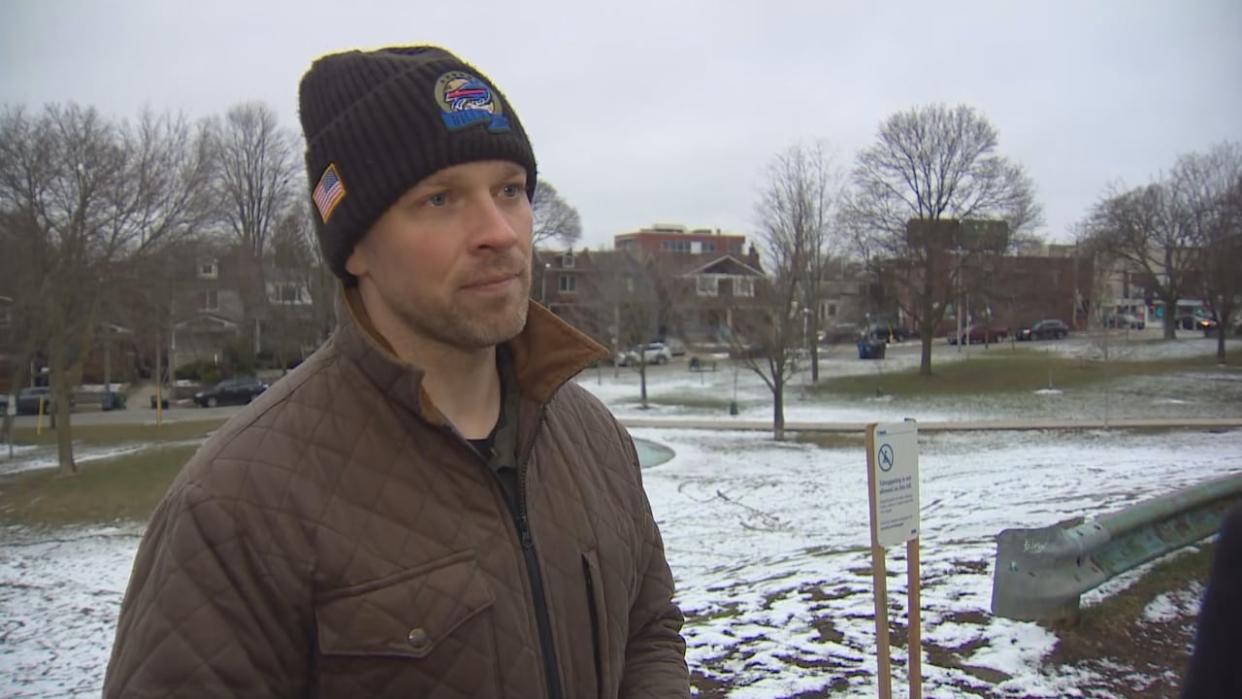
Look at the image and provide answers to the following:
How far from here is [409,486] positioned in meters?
1.76

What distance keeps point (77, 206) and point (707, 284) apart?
43.9 meters

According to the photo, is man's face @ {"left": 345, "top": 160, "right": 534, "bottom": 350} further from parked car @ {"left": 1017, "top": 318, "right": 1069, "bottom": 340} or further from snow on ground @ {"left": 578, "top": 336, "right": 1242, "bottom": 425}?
parked car @ {"left": 1017, "top": 318, "right": 1069, "bottom": 340}

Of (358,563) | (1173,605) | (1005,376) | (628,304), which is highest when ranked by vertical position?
(628,304)

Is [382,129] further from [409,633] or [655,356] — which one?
[655,356]

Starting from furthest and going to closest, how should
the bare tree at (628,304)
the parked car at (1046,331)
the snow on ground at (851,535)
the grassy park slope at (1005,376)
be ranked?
the parked car at (1046,331)
the bare tree at (628,304)
the grassy park slope at (1005,376)
the snow on ground at (851,535)

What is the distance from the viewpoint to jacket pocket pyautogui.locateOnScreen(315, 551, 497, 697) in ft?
5.26

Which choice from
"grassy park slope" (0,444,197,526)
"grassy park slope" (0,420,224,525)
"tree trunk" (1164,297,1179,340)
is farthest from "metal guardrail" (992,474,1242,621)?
"tree trunk" (1164,297,1179,340)

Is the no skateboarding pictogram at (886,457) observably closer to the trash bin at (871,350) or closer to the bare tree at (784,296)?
the bare tree at (784,296)

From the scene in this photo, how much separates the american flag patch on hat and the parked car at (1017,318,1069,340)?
70.8 metres

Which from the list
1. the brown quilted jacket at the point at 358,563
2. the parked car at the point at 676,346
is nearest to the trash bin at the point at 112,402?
the parked car at the point at 676,346

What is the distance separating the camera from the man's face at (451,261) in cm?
187

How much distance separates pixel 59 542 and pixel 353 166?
1708 centimetres

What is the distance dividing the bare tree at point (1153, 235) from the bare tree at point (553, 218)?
36266mm

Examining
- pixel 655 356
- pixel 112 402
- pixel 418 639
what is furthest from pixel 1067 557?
pixel 655 356
